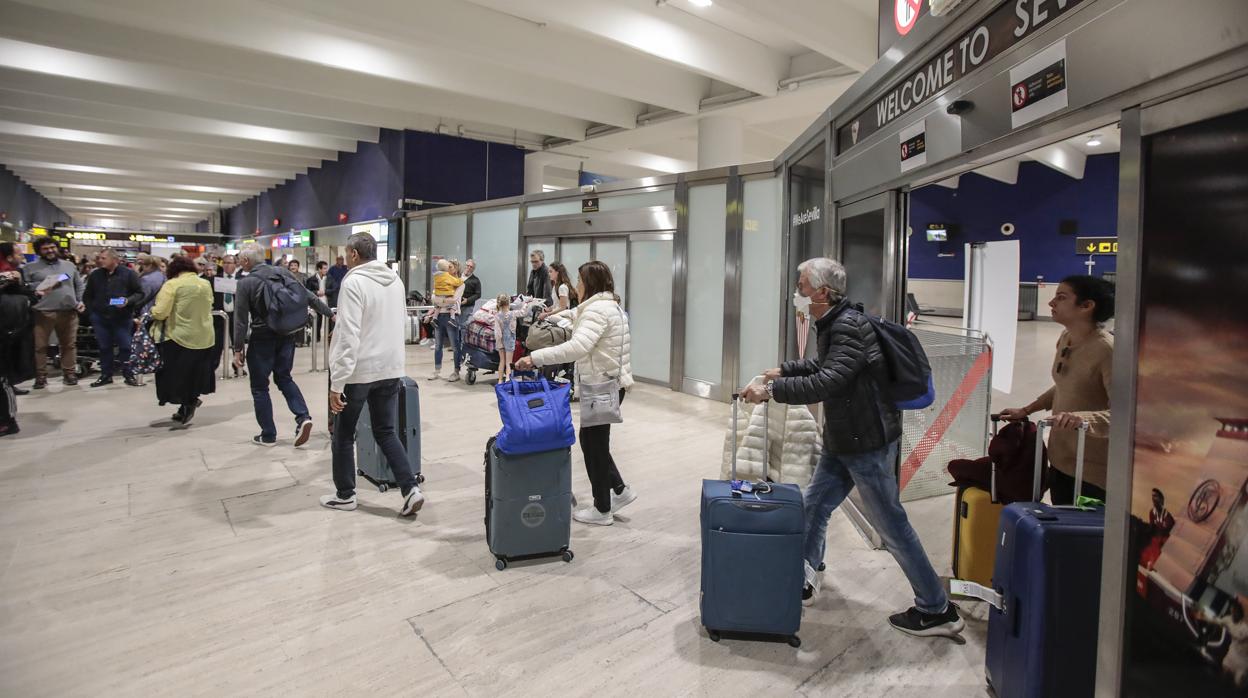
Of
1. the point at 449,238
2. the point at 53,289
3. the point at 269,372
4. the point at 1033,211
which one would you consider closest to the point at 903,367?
the point at 269,372

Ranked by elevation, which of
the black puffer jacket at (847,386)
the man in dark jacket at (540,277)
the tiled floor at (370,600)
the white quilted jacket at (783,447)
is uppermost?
the man in dark jacket at (540,277)

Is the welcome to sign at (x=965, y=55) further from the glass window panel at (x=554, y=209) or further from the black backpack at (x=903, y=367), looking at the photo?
the glass window panel at (x=554, y=209)

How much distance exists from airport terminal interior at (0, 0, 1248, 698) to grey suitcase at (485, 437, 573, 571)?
19 millimetres

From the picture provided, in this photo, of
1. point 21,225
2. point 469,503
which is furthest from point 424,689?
point 21,225

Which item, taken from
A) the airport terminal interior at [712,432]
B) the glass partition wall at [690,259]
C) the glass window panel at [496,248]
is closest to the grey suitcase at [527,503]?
the airport terminal interior at [712,432]

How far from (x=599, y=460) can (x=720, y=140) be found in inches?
361

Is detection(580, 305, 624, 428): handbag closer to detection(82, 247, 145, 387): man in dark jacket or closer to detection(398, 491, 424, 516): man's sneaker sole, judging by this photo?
detection(398, 491, 424, 516): man's sneaker sole

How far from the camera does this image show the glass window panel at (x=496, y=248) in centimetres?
1184

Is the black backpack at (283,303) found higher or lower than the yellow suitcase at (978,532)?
higher

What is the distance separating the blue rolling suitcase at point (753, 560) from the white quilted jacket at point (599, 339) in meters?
1.25

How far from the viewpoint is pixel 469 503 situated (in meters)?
4.18

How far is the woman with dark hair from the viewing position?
551 centimetres

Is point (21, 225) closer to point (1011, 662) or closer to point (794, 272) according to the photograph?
point (794, 272)

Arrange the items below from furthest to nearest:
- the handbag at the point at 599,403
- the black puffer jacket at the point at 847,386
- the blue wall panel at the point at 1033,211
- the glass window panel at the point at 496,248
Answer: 1. the blue wall panel at the point at 1033,211
2. the glass window panel at the point at 496,248
3. the handbag at the point at 599,403
4. the black puffer jacket at the point at 847,386
